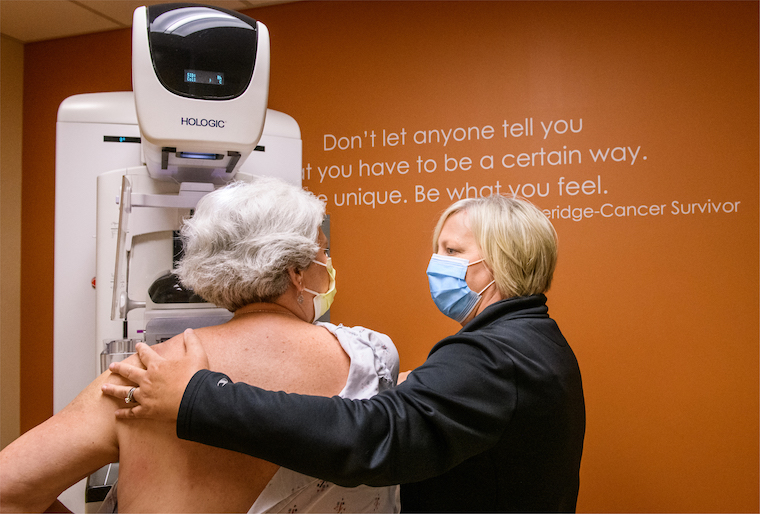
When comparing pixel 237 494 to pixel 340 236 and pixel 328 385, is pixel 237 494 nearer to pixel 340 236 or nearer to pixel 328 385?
pixel 328 385

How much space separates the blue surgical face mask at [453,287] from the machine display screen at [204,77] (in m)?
0.73

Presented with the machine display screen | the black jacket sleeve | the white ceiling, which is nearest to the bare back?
the black jacket sleeve

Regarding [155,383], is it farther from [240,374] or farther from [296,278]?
[296,278]

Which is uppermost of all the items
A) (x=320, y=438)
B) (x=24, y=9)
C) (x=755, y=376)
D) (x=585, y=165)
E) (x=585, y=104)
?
(x=24, y=9)

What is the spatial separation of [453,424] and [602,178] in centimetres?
180

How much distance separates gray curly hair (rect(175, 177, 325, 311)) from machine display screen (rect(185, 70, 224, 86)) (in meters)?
0.32

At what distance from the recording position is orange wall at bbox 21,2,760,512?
2.20 m

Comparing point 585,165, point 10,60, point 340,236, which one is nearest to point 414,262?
point 340,236

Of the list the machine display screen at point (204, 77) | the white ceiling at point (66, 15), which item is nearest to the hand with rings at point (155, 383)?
the machine display screen at point (204, 77)

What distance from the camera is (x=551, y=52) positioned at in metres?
2.40

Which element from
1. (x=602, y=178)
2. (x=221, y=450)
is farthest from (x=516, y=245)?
(x=602, y=178)

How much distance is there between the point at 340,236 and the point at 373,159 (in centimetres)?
44

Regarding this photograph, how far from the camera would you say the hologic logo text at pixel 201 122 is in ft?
4.02

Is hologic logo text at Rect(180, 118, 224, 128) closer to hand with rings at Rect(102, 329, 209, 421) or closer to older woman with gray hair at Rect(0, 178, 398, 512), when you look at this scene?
older woman with gray hair at Rect(0, 178, 398, 512)
